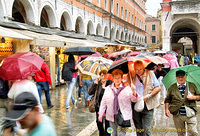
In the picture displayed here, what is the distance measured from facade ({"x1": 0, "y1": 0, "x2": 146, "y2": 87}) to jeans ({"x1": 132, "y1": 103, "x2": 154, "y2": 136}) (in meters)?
5.90

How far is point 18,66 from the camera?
429cm

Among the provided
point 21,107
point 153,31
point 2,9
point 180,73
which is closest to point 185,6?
point 2,9

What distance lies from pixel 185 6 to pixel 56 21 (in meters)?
16.1

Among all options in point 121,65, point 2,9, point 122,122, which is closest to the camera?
point 122,122

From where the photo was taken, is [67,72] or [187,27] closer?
[67,72]

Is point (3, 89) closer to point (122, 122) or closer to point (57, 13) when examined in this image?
point (122, 122)

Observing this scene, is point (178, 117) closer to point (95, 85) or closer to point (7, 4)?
point (95, 85)

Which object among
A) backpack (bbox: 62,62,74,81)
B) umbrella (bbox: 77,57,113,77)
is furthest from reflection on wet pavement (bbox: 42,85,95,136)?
umbrella (bbox: 77,57,113,77)

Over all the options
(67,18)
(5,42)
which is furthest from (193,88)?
(67,18)

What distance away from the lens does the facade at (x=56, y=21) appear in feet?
34.9

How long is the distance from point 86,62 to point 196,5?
22.5 metres

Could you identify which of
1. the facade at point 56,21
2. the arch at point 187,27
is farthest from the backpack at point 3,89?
the arch at point 187,27

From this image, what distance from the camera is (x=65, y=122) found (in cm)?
645

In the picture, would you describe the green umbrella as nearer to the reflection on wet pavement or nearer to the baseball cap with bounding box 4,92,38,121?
the reflection on wet pavement
